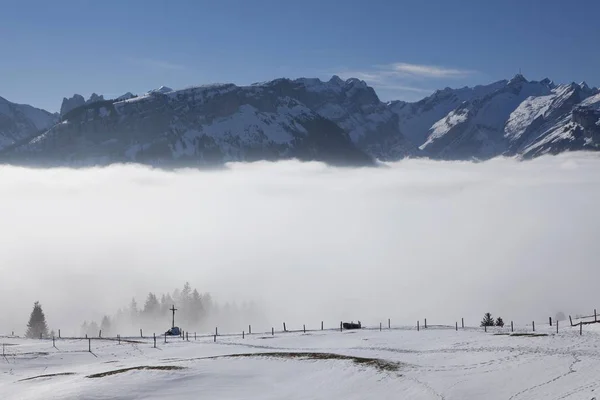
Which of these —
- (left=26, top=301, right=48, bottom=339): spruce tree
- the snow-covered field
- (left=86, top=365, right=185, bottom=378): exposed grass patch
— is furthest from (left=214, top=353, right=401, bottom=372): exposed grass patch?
(left=26, top=301, right=48, bottom=339): spruce tree

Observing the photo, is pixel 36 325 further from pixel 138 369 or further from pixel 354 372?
pixel 354 372

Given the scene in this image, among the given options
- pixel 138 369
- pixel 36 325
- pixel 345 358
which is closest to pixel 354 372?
pixel 345 358

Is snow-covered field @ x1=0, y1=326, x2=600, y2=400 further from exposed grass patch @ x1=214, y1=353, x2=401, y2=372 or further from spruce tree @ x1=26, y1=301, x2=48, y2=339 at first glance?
spruce tree @ x1=26, y1=301, x2=48, y2=339

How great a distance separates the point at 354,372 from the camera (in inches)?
2122

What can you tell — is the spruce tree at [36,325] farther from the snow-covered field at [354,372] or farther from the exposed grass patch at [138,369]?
the exposed grass patch at [138,369]

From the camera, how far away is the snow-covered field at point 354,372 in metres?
45.2

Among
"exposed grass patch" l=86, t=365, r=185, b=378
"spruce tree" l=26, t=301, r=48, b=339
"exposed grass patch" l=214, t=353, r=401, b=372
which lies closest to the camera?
"exposed grass patch" l=214, t=353, r=401, b=372

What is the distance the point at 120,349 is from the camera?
285 ft

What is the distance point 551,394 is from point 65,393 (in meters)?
A: 34.9

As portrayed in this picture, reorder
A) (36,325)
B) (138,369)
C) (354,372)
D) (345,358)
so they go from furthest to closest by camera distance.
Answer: (36,325), (345,358), (138,369), (354,372)

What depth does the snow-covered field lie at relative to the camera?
148 feet

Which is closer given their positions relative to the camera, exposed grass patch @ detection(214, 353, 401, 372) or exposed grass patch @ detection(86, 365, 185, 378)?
exposed grass patch @ detection(214, 353, 401, 372)

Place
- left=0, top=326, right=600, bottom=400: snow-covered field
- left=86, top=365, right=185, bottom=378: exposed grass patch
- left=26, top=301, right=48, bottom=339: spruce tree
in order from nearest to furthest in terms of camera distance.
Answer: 1. left=0, top=326, right=600, bottom=400: snow-covered field
2. left=86, top=365, right=185, bottom=378: exposed grass patch
3. left=26, top=301, right=48, bottom=339: spruce tree

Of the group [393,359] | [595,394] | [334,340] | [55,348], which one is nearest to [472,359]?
[393,359]
